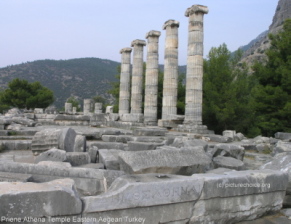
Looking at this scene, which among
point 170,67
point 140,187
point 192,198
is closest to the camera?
point 140,187

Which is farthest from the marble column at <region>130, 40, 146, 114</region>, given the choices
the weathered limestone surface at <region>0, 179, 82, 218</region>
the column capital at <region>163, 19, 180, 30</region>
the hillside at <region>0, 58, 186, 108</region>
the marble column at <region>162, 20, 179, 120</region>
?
the hillside at <region>0, 58, 186, 108</region>

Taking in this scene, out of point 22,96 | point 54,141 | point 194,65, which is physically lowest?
point 54,141

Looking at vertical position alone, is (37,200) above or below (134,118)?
below

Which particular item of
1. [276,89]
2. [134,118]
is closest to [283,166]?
[134,118]

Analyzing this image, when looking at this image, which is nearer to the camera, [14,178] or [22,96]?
[14,178]

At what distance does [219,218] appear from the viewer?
3.65 m

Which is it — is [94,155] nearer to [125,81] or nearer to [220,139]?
[220,139]

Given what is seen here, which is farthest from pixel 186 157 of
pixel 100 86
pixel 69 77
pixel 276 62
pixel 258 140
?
pixel 69 77

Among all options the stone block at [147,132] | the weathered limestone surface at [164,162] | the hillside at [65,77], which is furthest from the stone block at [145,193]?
the hillside at [65,77]

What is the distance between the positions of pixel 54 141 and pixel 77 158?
4.44 ft

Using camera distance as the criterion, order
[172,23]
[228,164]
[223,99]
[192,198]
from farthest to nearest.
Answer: [172,23] → [223,99] → [228,164] → [192,198]

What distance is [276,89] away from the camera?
58.2 ft

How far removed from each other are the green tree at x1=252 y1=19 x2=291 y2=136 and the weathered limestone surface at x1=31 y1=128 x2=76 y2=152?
14.1 metres

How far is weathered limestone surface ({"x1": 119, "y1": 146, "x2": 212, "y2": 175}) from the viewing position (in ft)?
15.0
